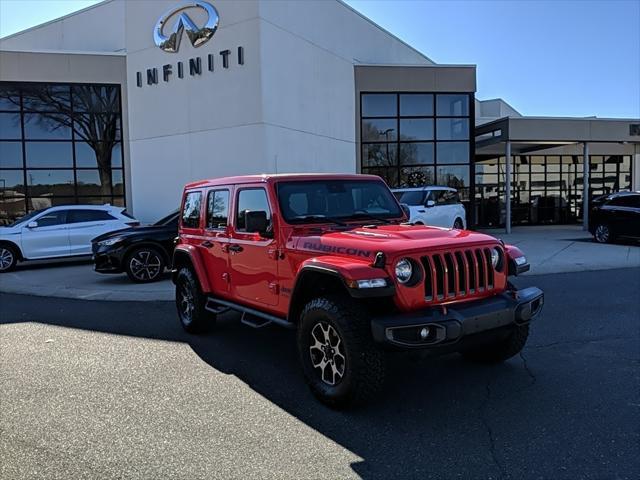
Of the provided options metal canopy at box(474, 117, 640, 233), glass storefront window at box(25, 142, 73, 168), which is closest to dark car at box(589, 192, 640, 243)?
metal canopy at box(474, 117, 640, 233)

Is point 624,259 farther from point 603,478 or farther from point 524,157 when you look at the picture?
point 524,157

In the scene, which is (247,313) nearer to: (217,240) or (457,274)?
(217,240)

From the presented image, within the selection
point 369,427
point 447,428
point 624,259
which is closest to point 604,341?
point 447,428

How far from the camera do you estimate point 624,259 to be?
1324 centimetres

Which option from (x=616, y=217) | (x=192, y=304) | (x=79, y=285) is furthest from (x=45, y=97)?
(x=616, y=217)

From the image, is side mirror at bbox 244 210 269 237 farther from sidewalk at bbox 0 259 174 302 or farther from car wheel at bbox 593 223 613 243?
car wheel at bbox 593 223 613 243

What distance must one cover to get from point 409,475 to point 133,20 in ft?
64.2

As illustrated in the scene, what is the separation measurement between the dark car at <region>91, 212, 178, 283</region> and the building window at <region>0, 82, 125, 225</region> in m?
9.91

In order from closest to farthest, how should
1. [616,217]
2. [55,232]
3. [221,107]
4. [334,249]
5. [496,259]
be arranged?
1. [334,249]
2. [496,259]
3. [55,232]
4. [616,217]
5. [221,107]

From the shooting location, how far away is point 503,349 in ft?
16.7

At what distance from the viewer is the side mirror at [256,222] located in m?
5.04

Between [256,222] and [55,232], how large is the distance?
10473mm

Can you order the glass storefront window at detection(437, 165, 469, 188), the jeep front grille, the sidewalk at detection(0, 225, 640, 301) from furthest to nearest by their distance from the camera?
the glass storefront window at detection(437, 165, 469, 188) → the sidewalk at detection(0, 225, 640, 301) → the jeep front grille

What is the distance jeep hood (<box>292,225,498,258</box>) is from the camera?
13.7 ft
